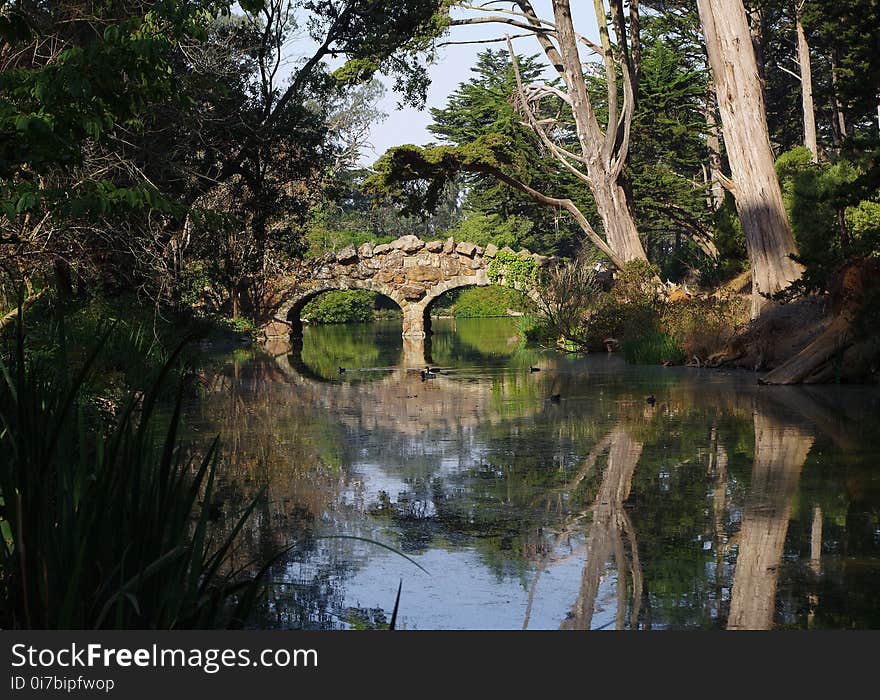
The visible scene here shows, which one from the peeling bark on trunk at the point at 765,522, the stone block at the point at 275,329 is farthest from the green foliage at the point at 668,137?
the peeling bark on trunk at the point at 765,522

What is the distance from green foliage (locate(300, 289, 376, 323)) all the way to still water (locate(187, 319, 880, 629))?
38038 millimetres

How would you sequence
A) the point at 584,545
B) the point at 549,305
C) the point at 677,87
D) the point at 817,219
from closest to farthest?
the point at 584,545, the point at 817,219, the point at 549,305, the point at 677,87

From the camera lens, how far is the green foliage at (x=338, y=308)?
52.4m

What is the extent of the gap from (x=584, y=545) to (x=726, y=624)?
1.52m

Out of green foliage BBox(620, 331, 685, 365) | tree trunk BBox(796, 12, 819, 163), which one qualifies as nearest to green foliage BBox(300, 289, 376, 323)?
tree trunk BBox(796, 12, 819, 163)

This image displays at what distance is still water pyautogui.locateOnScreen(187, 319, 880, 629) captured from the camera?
15.7 feet

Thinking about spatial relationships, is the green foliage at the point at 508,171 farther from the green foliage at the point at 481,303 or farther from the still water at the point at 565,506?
the still water at the point at 565,506

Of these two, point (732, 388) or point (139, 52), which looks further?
point (732, 388)

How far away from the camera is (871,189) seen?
35.6 feet

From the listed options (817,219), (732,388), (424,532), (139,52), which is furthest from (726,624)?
(817,219)

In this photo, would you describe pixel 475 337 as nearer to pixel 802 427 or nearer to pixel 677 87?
pixel 677 87

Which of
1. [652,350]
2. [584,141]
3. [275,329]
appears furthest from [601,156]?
[275,329]

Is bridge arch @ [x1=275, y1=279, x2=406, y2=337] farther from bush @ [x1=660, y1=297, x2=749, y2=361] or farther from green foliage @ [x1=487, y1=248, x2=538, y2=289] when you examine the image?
bush @ [x1=660, y1=297, x2=749, y2=361]

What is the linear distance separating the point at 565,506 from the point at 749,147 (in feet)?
44.5
